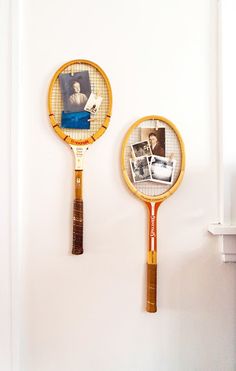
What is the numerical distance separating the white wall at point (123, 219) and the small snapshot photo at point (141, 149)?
6 cm

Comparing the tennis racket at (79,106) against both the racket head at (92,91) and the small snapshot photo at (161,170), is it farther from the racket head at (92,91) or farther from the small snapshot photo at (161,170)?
the small snapshot photo at (161,170)

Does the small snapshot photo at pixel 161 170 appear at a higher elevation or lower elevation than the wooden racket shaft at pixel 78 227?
higher

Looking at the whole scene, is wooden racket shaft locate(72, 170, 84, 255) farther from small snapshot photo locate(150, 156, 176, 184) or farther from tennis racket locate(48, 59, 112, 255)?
small snapshot photo locate(150, 156, 176, 184)

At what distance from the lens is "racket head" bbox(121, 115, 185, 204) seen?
1.02 metres

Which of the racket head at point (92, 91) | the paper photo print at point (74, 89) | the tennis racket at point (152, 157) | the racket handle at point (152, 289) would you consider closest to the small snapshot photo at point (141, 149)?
the tennis racket at point (152, 157)

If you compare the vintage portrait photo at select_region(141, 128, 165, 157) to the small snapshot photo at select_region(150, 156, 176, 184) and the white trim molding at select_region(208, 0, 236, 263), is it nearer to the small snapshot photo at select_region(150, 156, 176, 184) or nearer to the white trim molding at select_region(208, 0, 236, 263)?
the small snapshot photo at select_region(150, 156, 176, 184)

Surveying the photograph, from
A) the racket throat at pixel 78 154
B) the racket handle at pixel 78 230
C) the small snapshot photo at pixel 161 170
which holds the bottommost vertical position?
the racket handle at pixel 78 230

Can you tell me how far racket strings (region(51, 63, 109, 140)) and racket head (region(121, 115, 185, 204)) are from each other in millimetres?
112

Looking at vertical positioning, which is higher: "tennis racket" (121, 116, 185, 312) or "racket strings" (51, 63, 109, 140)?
"racket strings" (51, 63, 109, 140)

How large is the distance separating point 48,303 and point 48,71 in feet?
2.61

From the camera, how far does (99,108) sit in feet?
3.38

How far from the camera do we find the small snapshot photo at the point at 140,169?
103 cm

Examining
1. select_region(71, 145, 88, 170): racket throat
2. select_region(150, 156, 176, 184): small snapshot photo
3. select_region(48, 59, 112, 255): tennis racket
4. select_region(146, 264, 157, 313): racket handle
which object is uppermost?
select_region(48, 59, 112, 255): tennis racket

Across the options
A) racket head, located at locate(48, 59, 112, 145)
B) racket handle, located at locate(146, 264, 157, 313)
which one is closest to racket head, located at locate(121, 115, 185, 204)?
racket head, located at locate(48, 59, 112, 145)
